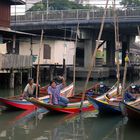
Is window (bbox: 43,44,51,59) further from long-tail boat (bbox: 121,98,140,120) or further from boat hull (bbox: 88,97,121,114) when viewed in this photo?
long-tail boat (bbox: 121,98,140,120)

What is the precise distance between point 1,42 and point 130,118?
16626 millimetres

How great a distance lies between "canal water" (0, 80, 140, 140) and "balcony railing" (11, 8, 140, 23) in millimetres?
21189

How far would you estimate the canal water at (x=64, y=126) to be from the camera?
44.8 ft

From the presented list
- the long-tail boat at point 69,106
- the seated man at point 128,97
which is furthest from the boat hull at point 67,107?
the seated man at point 128,97

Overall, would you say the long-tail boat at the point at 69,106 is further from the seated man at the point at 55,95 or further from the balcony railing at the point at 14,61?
the balcony railing at the point at 14,61

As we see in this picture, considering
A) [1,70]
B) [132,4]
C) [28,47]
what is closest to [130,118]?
[1,70]

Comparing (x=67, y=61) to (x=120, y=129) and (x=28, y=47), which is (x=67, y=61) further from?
(x=120, y=129)

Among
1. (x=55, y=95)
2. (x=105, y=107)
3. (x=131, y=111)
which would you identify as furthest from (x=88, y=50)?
(x=131, y=111)

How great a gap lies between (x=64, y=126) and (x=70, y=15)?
2592 cm

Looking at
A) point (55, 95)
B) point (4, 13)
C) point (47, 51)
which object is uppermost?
point (4, 13)

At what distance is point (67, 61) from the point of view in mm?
40125

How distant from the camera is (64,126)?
15312 millimetres

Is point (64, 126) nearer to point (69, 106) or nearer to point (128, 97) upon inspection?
point (69, 106)

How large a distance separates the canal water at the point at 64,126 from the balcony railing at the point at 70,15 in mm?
21189
